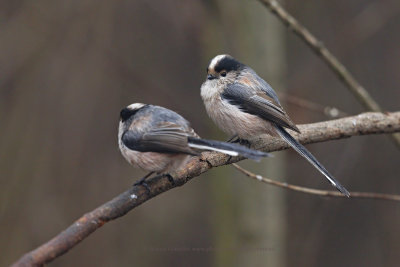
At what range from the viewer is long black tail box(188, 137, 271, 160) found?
2.66m

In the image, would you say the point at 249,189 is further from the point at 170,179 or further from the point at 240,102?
the point at 170,179

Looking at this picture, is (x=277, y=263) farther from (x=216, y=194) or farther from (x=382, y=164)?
(x=382, y=164)

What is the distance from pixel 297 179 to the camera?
6.89 m

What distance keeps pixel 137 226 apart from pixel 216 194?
1981 mm

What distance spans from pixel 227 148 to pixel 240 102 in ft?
3.73

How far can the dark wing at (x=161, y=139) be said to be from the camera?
3084 millimetres

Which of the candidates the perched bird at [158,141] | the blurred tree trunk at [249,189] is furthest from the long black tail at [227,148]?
the blurred tree trunk at [249,189]

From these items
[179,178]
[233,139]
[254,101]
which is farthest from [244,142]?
[179,178]

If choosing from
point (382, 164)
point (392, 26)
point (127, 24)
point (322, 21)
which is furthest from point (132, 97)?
point (392, 26)

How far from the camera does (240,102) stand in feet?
12.8

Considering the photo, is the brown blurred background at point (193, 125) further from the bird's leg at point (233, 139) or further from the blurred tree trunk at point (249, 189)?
the bird's leg at point (233, 139)

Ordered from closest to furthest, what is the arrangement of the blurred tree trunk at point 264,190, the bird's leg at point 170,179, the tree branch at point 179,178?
the tree branch at point 179,178 → the bird's leg at point 170,179 → the blurred tree trunk at point 264,190

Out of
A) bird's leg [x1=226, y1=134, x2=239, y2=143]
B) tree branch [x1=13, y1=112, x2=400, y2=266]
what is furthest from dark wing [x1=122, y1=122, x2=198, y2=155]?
bird's leg [x1=226, y1=134, x2=239, y2=143]

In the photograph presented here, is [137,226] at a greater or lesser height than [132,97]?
lesser
